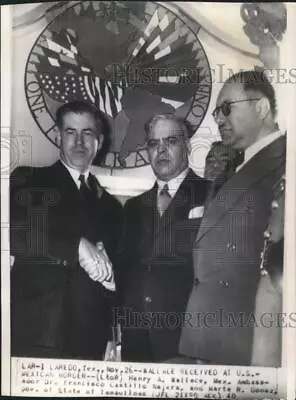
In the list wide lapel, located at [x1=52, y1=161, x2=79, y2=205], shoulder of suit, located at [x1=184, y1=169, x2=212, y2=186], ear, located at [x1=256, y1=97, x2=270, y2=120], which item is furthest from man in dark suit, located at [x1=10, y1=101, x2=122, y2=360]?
ear, located at [x1=256, y1=97, x2=270, y2=120]

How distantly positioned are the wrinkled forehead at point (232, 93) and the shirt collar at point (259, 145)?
2.4 inches

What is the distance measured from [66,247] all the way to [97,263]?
48 mm

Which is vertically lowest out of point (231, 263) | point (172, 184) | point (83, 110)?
point (231, 263)

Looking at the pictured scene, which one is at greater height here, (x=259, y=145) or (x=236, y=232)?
(x=259, y=145)

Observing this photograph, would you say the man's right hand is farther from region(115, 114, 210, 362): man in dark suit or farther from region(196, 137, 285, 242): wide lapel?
region(196, 137, 285, 242): wide lapel

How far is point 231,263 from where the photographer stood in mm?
639

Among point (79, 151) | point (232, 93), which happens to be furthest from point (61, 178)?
point (232, 93)

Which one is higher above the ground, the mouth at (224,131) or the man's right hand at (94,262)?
the mouth at (224,131)

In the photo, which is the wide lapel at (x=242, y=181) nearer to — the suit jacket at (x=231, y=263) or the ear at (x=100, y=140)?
the suit jacket at (x=231, y=263)

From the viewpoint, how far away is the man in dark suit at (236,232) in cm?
63

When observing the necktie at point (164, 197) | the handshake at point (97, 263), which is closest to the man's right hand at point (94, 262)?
the handshake at point (97, 263)

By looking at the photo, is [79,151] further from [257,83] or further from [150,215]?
[257,83]

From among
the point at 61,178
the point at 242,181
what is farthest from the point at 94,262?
the point at 242,181

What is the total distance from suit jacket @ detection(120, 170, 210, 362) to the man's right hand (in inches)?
0.9
